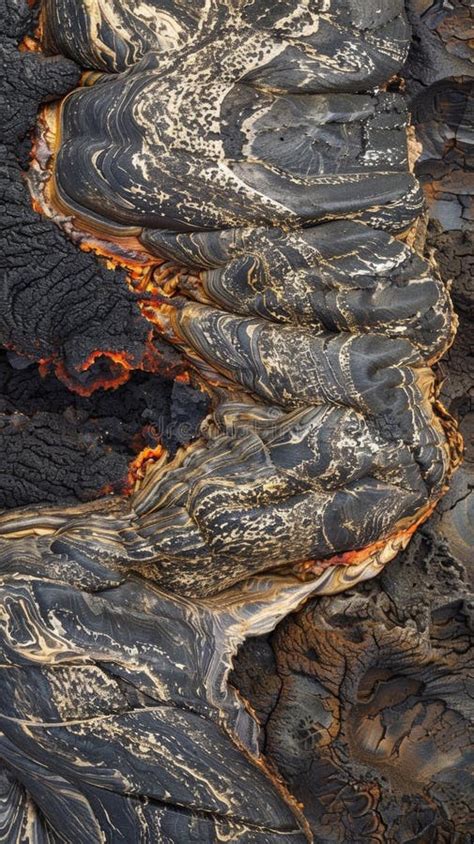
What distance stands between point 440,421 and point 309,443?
21.3 inches

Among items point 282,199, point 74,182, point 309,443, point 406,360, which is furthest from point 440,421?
point 74,182

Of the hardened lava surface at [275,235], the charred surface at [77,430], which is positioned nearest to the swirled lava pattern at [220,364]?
the hardened lava surface at [275,235]

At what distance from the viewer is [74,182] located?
9.82 feet

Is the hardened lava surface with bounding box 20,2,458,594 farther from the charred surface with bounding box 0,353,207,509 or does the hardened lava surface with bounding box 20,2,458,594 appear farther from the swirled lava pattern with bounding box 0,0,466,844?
the charred surface with bounding box 0,353,207,509

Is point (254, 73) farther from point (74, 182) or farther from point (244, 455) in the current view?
point (244, 455)

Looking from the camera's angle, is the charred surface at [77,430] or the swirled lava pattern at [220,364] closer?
the swirled lava pattern at [220,364]

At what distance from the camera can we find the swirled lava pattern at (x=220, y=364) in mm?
2885

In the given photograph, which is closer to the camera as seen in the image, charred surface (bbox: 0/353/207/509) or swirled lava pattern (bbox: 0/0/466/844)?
swirled lava pattern (bbox: 0/0/466/844)

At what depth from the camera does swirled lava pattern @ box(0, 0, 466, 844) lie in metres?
2.88

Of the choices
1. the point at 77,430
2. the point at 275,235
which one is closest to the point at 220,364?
the point at 275,235

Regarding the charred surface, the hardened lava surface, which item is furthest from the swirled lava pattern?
the charred surface

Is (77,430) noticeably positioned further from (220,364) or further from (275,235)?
(275,235)

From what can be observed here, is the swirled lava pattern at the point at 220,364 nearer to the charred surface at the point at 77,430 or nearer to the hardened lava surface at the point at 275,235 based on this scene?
the hardened lava surface at the point at 275,235

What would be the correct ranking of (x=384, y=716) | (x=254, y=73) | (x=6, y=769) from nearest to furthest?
(x=254, y=73) → (x=6, y=769) → (x=384, y=716)
